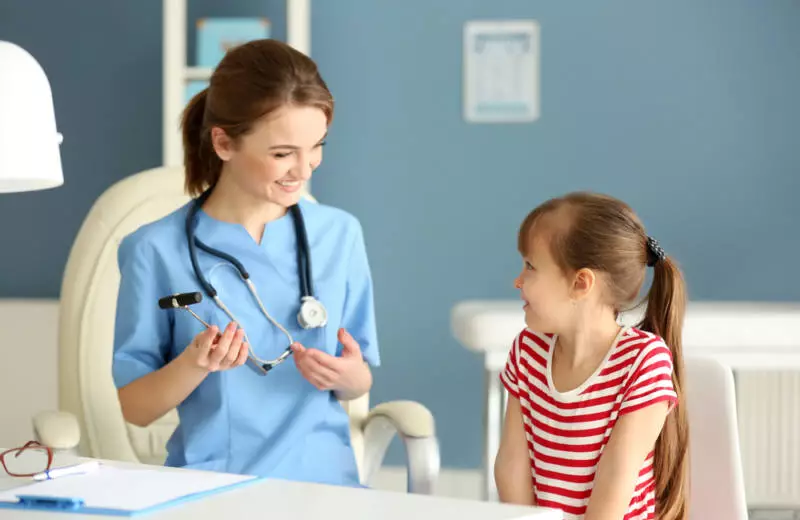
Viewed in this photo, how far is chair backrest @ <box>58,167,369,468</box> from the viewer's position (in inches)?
77.9

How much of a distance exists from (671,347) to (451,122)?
1.91m

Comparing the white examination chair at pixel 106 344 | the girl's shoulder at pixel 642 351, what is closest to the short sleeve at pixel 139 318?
the white examination chair at pixel 106 344

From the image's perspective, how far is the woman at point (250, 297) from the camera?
1.55m

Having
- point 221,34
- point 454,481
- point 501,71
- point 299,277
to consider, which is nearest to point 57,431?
point 299,277

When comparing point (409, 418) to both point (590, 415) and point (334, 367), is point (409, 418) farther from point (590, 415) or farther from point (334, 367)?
point (590, 415)

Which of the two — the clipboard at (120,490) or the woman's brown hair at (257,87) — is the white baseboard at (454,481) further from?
the clipboard at (120,490)

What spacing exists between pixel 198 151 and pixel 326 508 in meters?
0.84

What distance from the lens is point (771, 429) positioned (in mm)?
3020

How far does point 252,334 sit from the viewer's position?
161 centimetres

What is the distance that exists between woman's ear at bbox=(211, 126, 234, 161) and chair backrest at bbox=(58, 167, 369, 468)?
0.53 meters

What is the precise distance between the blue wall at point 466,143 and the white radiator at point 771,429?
314 millimetres

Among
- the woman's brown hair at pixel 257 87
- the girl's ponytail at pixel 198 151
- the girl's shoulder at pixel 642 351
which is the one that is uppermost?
the woman's brown hair at pixel 257 87

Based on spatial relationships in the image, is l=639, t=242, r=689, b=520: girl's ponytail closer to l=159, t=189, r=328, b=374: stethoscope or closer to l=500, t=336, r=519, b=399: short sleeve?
l=500, t=336, r=519, b=399: short sleeve

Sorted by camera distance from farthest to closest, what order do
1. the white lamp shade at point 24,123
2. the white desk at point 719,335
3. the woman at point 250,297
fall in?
the white desk at point 719,335, the woman at point 250,297, the white lamp shade at point 24,123
